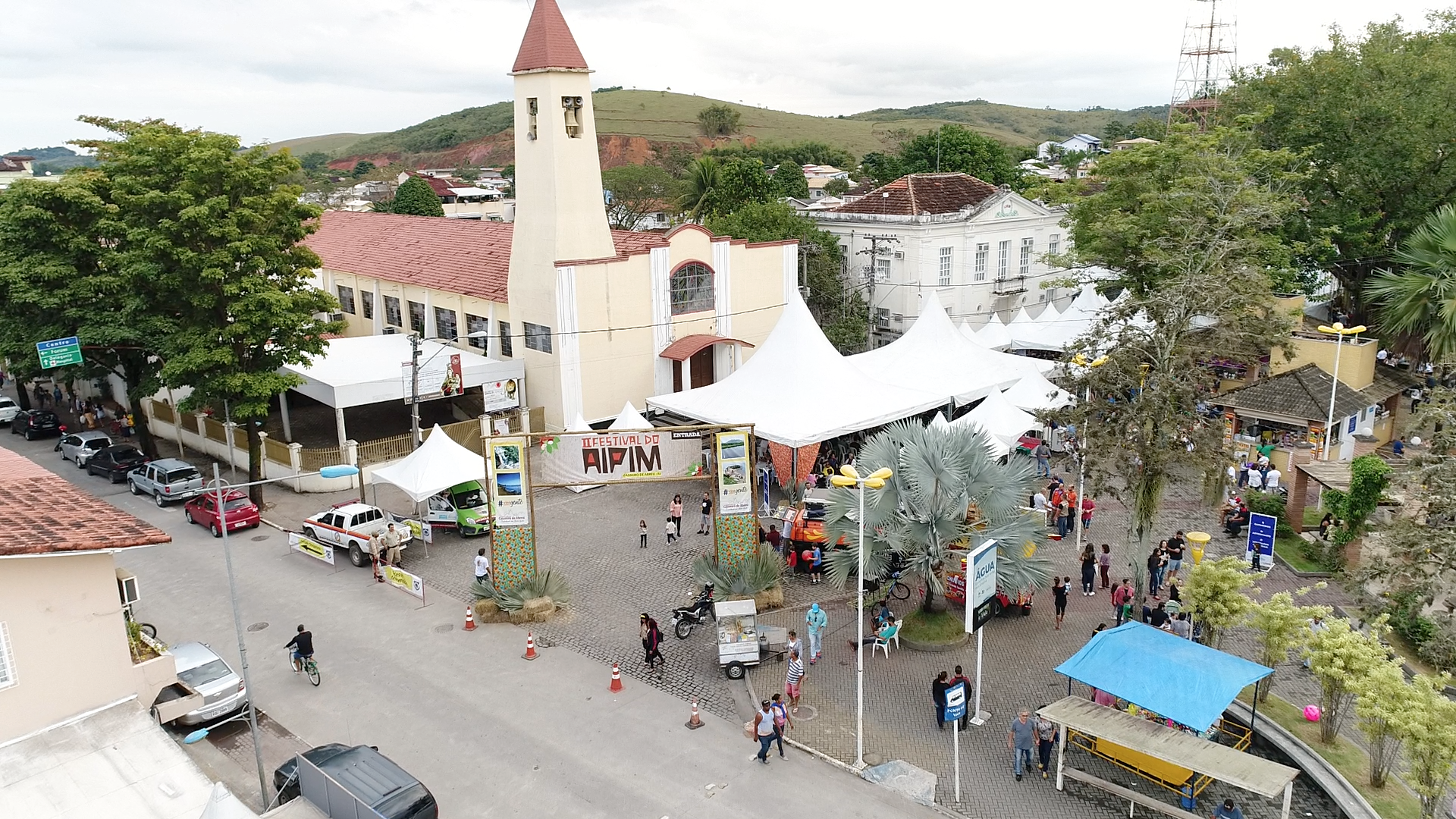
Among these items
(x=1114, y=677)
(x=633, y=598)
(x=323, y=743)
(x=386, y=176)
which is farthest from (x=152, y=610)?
(x=386, y=176)

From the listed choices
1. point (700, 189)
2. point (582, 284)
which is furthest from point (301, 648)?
point (700, 189)

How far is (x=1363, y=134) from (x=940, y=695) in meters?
31.0

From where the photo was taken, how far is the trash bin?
58.5 feet

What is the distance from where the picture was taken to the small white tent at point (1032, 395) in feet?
91.1

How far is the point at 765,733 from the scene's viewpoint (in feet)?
45.0

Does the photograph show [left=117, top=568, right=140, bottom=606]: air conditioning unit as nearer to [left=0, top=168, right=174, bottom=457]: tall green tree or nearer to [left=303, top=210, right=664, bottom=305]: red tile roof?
[left=0, top=168, right=174, bottom=457]: tall green tree

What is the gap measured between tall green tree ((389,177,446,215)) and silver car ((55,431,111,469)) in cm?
4412

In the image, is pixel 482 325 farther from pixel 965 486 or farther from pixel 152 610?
pixel 965 486

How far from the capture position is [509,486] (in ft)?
61.1

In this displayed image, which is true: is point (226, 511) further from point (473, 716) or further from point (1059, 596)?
point (1059, 596)

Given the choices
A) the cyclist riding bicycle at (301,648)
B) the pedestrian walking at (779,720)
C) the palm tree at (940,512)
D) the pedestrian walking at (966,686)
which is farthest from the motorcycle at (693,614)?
the cyclist riding bicycle at (301,648)

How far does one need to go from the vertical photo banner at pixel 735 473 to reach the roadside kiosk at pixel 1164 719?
7373 mm

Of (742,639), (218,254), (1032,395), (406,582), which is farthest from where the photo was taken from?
(1032,395)

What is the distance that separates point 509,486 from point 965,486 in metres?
8.65
